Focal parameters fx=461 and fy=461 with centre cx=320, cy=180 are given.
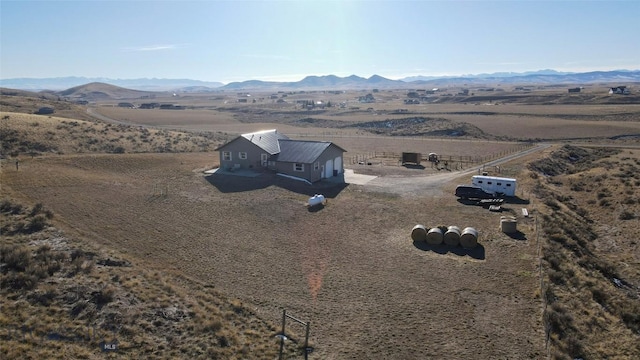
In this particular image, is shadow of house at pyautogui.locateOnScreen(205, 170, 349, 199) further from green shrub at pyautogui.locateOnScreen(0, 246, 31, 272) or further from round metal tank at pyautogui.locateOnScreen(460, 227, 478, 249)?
green shrub at pyautogui.locateOnScreen(0, 246, 31, 272)

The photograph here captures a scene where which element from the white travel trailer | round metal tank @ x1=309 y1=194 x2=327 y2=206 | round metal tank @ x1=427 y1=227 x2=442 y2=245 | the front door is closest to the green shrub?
round metal tank @ x1=309 y1=194 x2=327 y2=206

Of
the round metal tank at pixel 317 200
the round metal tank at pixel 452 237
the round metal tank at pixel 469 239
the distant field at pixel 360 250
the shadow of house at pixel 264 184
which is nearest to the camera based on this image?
the distant field at pixel 360 250

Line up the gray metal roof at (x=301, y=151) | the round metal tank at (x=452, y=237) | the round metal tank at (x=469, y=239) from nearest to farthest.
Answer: the round metal tank at (x=469, y=239), the round metal tank at (x=452, y=237), the gray metal roof at (x=301, y=151)

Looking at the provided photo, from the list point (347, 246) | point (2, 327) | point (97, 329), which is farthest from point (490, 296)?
point (2, 327)

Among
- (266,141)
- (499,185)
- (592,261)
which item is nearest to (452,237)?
(592,261)

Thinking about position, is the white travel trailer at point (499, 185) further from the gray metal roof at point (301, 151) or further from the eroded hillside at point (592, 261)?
the gray metal roof at point (301, 151)

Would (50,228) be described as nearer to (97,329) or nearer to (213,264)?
(213,264)

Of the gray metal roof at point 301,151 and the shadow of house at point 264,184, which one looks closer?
the shadow of house at point 264,184

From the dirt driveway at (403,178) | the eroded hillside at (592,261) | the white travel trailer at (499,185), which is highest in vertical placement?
the white travel trailer at (499,185)

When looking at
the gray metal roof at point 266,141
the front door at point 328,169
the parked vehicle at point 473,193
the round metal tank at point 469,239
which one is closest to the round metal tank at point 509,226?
the round metal tank at point 469,239

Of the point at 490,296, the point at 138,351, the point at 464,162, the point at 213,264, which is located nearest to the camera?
the point at 138,351
